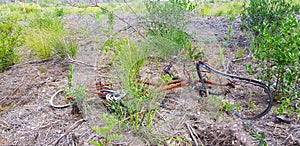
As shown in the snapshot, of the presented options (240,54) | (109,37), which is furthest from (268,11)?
(109,37)

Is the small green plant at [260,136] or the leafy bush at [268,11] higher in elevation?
the leafy bush at [268,11]

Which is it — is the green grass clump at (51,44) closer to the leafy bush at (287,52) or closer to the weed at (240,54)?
the weed at (240,54)

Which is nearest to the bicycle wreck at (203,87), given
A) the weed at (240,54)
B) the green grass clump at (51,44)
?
the weed at (240,54)

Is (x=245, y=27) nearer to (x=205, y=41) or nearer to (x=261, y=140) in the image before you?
(x=205, y=41)

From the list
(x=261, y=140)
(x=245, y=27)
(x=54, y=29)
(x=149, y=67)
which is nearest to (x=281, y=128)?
(x=261, y=140)

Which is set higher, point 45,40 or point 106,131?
point 45,40

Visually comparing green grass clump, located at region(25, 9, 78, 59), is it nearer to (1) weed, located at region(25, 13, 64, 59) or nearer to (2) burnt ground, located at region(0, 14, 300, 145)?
(1) weed, located at region(25, 13, 64, 59)

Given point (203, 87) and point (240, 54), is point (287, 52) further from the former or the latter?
point (240, 54)

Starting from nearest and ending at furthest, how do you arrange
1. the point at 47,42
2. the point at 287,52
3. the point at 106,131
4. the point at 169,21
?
the point at 106,131 → the point at 287,52 → the point at 47,42 → the point at 169,21

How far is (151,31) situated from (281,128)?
1763mm

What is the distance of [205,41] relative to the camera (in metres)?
2.73

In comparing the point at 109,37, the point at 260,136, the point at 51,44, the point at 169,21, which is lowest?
the point at 260,136

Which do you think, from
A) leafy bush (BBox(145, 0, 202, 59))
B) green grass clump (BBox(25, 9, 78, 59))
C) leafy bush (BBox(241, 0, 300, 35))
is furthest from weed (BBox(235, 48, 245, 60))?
green grass clump (BBox(25, 9, 78, 59))

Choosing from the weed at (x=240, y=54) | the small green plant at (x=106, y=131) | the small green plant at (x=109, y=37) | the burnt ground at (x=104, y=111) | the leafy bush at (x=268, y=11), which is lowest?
the burnt ground at (x=104, y=111)
